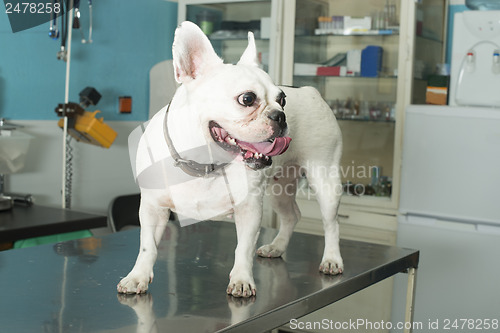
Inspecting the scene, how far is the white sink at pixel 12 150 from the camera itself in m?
2.78

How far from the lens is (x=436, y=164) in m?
3.08

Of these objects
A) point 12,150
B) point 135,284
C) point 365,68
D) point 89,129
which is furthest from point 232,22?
point 135,284

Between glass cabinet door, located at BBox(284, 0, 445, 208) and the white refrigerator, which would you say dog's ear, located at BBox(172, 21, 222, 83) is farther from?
glass cabinet door, located at BBox(284, 0, 445, 208)

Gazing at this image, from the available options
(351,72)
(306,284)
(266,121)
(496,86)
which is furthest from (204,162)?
(351,72)

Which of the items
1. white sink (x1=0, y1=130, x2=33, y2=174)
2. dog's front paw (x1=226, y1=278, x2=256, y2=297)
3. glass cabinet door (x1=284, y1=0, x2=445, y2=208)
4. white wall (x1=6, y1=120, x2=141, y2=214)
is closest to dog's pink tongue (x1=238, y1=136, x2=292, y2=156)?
dog's front paw (x1=226, y1=278, x2=256, y2=297)

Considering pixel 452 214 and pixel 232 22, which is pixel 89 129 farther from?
pixel 452 214

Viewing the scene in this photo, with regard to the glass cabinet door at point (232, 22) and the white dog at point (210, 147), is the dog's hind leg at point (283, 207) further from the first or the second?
the glass cabinet door at point (232, 22)

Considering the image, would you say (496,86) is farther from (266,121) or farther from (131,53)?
(266,121)

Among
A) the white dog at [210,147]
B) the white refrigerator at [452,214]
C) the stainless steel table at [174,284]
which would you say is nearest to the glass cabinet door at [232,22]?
the white refrigerator at [452,214]

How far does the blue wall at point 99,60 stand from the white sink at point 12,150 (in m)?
0.28

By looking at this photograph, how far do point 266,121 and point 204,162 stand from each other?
6.1 inches

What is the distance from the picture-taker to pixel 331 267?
1.67 m

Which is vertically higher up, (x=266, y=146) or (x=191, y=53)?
(x=191, y=53)

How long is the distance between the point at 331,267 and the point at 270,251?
0.23 metres
